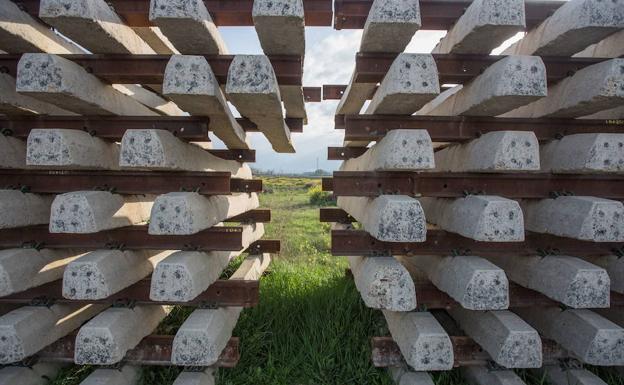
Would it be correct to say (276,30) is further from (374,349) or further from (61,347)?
(61,347)

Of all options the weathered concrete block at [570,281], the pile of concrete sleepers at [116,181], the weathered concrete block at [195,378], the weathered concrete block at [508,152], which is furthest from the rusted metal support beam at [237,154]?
the weathered concrete block at [570,281]

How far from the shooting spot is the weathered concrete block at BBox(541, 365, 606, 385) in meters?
2.84

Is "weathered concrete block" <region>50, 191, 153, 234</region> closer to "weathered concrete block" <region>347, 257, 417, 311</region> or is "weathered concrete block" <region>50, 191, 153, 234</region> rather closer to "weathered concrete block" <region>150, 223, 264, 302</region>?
"weathered concrete block" <region>150, 223, 264, 302</region>

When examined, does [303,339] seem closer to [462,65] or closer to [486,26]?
[462,65]

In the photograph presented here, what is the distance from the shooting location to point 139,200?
11.2ft

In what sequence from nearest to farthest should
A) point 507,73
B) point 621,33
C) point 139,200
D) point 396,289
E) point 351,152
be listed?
point 507,73 → point 396,289 → point 621,33 → point 139,200 → point 351,152

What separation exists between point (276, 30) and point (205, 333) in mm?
2436

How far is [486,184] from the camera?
282 cm

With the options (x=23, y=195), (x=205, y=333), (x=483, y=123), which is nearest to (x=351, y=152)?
(x=483, y=123)

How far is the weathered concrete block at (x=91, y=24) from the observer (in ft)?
7.16

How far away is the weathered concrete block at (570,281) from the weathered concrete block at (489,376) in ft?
2.72

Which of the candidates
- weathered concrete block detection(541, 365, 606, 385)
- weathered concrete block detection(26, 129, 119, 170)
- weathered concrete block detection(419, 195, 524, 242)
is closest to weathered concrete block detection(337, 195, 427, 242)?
weathered concrete block detection(419, 195, 524, 242)

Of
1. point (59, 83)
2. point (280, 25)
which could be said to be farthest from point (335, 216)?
point (59, 83)

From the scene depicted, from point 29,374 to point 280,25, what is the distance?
12.4 ft
